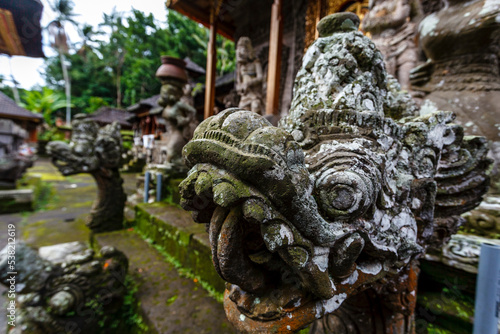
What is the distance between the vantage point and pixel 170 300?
216 cm

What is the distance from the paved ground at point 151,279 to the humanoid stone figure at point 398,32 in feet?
11.3

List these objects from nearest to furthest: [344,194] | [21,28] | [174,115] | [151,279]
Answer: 1. [344,194]
2. [21,28]
3. [151,279]
4. [174,115]

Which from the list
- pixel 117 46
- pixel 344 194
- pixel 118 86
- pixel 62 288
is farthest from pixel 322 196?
pixel 117 46

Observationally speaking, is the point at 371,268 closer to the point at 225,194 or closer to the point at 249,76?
the point at 225,194

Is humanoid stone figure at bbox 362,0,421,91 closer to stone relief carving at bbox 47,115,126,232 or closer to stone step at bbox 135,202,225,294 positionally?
stone step at bbox 135,202,225,294

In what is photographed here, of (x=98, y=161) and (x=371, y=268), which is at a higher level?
(x=98, y=161)

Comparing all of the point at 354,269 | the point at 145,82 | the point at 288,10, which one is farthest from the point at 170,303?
the point at 145,82

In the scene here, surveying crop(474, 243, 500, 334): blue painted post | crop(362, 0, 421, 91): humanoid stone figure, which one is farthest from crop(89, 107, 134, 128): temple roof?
crop(474, 243, 500, 334): blue painted post

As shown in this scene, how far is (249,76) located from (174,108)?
185 centimetres

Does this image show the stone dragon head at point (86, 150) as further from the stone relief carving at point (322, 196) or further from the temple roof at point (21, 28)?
the stone relief carving at point (322, 196)

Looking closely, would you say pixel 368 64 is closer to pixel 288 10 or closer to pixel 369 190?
pixel 369 190

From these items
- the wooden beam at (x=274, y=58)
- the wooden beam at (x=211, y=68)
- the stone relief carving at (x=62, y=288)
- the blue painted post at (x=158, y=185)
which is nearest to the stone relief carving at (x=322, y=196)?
the stone relief carving at (x=62, y=288)

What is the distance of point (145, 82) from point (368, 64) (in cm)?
2065

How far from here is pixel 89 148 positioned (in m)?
3.65
